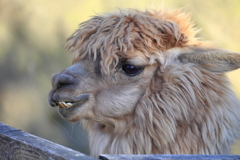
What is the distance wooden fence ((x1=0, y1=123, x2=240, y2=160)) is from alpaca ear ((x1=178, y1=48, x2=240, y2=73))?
126 cm

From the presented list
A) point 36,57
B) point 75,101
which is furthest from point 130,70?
point 36,57

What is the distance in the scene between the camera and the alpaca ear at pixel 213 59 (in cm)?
260

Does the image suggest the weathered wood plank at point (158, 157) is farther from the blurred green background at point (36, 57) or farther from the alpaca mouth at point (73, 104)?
the blurred green background at point (36, 57)

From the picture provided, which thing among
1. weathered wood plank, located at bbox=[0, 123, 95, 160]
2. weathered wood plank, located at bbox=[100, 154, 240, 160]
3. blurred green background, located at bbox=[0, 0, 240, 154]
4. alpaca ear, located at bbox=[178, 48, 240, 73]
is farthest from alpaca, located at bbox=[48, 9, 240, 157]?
blurred green background, located at bbox=[0, 0, 240, 154]

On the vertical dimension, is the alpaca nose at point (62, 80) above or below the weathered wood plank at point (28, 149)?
above

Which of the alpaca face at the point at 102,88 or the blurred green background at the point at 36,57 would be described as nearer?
the alpaca face at the point at 102,88

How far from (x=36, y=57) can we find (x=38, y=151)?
377cm

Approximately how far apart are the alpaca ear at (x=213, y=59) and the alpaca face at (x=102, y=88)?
0.34 meters

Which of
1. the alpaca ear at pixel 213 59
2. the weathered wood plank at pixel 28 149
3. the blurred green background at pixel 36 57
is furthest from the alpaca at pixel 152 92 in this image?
the blurred green background at pixel 36 57

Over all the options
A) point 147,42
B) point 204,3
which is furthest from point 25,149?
point 204,3

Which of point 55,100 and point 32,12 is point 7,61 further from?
point 55,100

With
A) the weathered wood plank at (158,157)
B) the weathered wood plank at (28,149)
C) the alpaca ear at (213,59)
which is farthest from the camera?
the alpaca ear at (213,59)

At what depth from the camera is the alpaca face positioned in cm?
265

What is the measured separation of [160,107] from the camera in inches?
106
